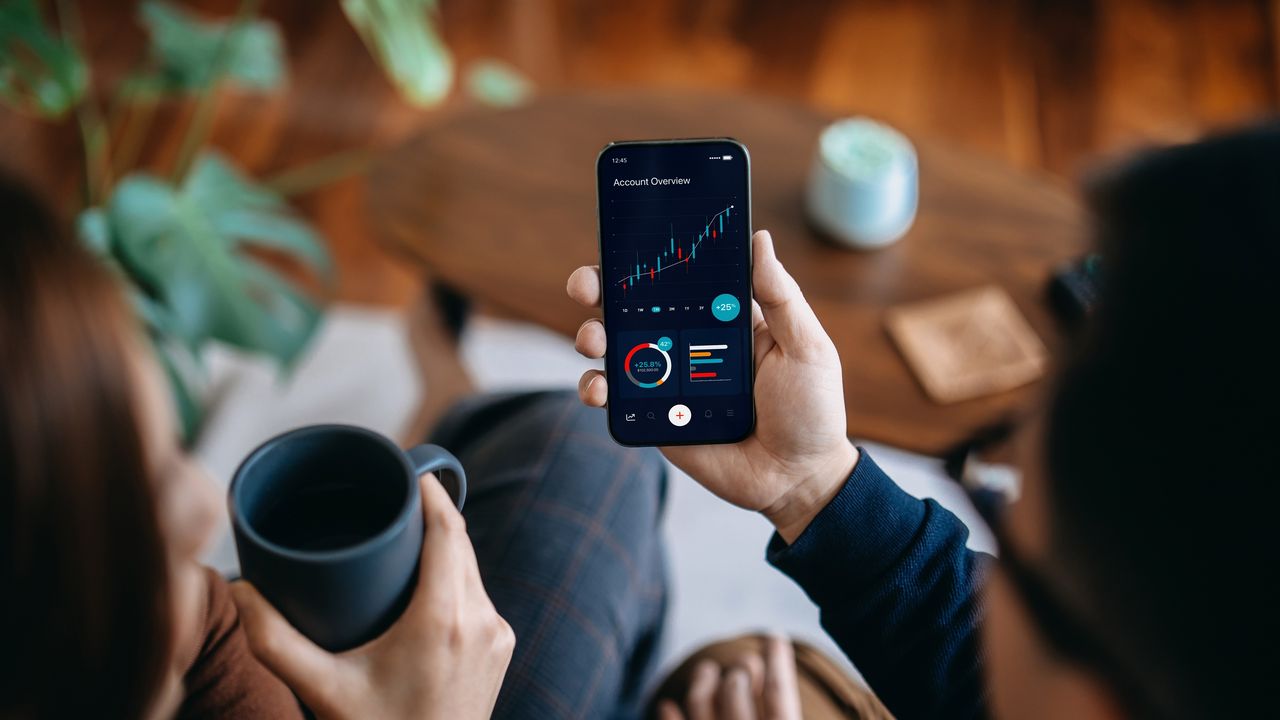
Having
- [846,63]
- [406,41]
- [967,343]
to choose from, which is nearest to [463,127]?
[406,41]

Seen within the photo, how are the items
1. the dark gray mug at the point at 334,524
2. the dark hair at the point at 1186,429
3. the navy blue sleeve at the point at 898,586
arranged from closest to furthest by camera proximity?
the dark hair at the point at 1186,429
the dark gray mug at the point at 334,524
the navy blue sleeve at the point at 898,586

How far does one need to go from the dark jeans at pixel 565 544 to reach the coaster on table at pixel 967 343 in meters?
0.34

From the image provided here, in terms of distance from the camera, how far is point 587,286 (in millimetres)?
484

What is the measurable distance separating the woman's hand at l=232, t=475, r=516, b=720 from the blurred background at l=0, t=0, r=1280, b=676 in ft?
0.18

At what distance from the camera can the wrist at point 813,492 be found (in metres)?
0.53

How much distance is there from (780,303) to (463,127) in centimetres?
86

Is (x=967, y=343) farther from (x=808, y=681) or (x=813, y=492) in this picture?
(x=813, y=492)

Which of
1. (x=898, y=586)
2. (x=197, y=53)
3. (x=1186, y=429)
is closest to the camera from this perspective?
(x=1186, y=429)

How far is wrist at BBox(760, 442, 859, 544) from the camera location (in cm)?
53

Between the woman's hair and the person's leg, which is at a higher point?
the woman's hair

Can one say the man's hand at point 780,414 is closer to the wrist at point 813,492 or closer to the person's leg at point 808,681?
the wrist at point 813,492

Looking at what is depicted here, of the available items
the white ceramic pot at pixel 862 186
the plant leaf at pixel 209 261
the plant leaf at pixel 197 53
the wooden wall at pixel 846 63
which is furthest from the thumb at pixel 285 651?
the wooden wall at pixel 846 63

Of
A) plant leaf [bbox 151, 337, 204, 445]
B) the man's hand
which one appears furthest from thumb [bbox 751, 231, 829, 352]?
plant leaf [bbox 151, 337, 204, 445]

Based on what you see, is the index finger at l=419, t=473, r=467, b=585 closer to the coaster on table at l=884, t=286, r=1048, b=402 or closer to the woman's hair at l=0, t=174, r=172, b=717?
the woman's hair at l=0, t=174, r=172, b=717
